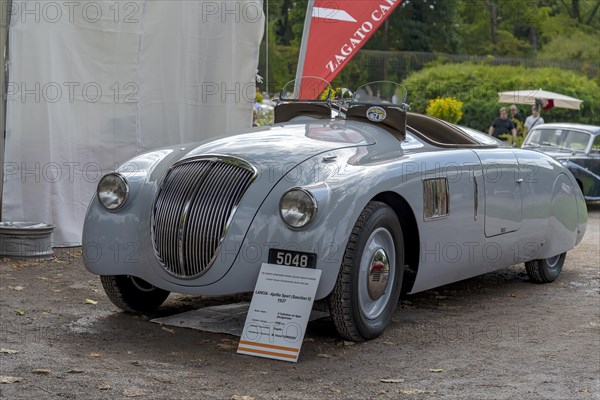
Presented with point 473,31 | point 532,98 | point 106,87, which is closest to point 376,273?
point 106,87

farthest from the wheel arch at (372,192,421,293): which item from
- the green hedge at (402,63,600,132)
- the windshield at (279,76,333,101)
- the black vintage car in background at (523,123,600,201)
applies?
the green hedge at (402,63,600,132)

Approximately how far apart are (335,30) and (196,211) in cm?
504

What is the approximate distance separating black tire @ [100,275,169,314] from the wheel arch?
1.62m

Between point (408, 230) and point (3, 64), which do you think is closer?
point (408, 230)

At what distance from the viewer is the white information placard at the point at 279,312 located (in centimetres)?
544

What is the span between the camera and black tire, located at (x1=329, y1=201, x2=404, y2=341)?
566 centimetres

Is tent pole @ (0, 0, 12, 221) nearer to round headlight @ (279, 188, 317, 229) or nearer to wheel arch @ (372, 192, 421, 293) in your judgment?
wheel arch @ (372, 192, 421, 293)

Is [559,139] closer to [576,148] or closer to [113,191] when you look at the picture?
[576,148]

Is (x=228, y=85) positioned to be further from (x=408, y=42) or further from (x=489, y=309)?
(x=408, y=42)

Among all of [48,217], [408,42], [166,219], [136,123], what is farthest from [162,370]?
[408,42]

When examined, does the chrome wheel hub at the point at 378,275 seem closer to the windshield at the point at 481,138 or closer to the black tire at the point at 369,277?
the black tire at the point at 369,277

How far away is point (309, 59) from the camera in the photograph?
10.5 meters

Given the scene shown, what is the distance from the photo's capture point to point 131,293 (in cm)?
645

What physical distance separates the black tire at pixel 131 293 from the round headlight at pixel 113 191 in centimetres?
49
